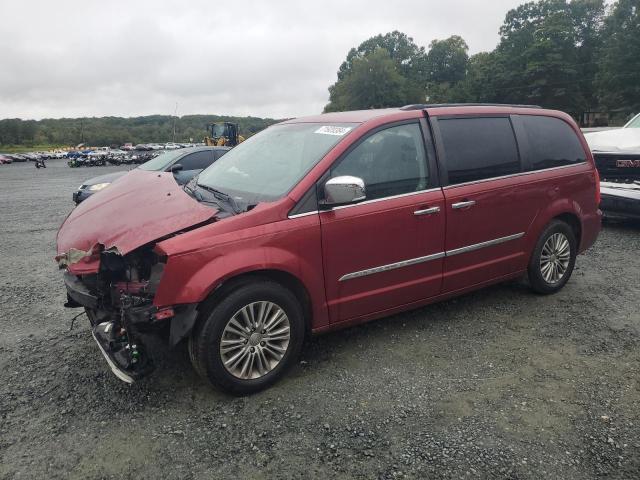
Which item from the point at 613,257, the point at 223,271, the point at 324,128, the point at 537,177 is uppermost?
the point at 324,128

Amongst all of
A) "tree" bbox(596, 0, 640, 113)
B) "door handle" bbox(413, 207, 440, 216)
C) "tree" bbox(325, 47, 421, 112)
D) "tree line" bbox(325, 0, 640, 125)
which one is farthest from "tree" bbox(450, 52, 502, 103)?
"door handle" bbox(413, 207, 440, 216)

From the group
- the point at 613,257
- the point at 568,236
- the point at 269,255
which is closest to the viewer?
the point at 269,255

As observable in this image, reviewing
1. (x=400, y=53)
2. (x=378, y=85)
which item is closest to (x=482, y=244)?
(x=378, y=85)

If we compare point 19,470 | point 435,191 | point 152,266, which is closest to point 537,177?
point 435,191

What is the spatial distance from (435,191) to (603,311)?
2061mm

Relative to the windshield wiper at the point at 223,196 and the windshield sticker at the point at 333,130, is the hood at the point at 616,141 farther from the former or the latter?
the windshield wiper at the point at 223,196

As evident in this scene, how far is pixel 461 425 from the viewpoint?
2.87m

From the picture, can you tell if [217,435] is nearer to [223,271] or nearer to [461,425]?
[223,271]

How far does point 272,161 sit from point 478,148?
69.0 inches

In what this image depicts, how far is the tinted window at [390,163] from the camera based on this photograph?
3.57 meters

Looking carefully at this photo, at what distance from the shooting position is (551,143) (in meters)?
4.72

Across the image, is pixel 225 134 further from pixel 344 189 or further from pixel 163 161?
pixel 344 189

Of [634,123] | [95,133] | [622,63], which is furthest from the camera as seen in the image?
[95,133]

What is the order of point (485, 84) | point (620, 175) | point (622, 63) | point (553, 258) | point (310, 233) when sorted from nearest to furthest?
point (310, 233), point (553, 258), point (620, 175), point (622, 63), point (485, 84)
